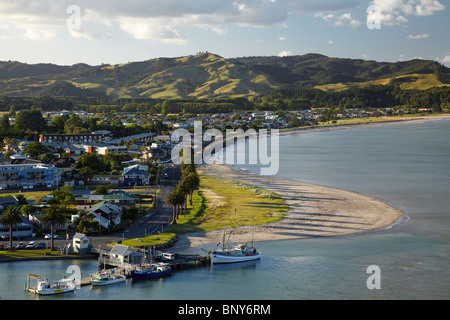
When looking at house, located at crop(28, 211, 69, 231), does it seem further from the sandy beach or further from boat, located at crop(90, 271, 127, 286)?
boat, located at crop(90, 271, 127, 286)

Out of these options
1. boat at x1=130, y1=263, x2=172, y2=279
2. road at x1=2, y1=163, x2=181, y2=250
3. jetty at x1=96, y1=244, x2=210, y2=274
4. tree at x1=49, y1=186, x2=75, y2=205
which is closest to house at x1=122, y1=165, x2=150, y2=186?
road at x1=2, y1=163, x2=181, y2=250

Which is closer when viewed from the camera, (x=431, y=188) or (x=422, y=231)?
(x=422, y=231)

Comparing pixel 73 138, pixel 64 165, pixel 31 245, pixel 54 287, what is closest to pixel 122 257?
pixel 54 287

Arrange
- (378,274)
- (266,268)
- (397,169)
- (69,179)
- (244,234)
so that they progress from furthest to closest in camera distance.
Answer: (397,169), (69,179), (244,234), (266,268), (378,274)

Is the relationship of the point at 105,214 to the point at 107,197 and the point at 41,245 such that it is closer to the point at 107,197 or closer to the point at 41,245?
the point at 107,197

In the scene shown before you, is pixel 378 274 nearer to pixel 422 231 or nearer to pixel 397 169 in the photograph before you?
pixel 422 231
